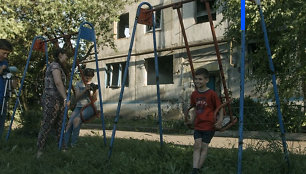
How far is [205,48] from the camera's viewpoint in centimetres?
1568

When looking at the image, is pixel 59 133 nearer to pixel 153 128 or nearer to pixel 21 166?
pixel 21 166

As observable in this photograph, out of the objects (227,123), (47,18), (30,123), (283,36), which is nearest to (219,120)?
(227,123)

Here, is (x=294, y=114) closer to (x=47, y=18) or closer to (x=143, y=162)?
(x=143, y=162)

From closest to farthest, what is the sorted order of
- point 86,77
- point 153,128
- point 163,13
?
point 86,77 → point 153,128 → point 163,13

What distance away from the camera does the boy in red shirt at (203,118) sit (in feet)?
14.0

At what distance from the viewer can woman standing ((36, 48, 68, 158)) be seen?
204 inches

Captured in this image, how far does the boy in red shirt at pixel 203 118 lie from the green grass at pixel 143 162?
0.20 metres

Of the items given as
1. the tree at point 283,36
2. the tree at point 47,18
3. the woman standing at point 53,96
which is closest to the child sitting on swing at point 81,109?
the woman standing at point 53,96

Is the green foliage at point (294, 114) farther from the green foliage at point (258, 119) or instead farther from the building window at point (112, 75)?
the building window at point (112, 75)

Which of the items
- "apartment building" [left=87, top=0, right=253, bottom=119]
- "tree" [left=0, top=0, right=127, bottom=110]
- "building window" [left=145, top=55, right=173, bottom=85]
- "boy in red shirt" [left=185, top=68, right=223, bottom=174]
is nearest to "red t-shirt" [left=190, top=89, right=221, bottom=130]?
"boy in red shirt" [left=185, top=68, right=223, bottom=174]

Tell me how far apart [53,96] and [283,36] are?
20.4ft

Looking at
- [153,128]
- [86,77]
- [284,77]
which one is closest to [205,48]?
[153,128]

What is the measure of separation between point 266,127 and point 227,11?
3715mm

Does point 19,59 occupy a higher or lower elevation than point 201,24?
lower
